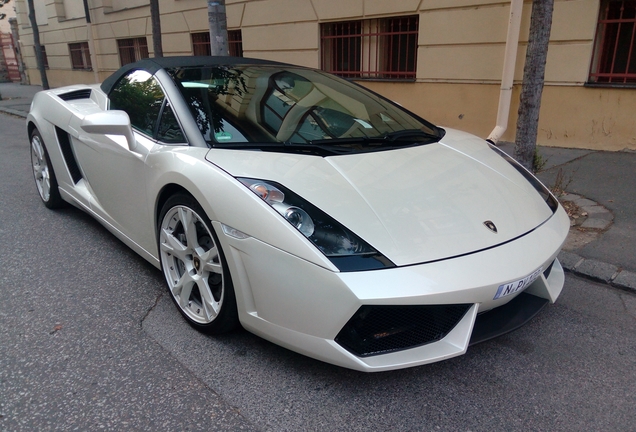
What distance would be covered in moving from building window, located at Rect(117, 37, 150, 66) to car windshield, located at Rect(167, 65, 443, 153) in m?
12.1

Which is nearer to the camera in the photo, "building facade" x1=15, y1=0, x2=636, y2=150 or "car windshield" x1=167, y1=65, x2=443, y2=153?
"car windshield" x1=167, y1=65, x2=443, y2=153

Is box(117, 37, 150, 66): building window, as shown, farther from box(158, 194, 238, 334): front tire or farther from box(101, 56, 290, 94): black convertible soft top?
box(158, 194, 238, 334): front tire

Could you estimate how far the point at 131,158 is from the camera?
2.87 metres

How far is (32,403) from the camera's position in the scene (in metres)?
2.06

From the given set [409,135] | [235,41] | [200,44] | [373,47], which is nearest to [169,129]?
[409,135]

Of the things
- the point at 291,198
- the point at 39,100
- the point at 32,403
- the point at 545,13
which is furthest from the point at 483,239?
the point at 39,100

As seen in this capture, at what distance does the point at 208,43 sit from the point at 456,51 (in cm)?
653

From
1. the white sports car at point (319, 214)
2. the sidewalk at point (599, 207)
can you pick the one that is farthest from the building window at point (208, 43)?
the white sports car at point (319, 214)

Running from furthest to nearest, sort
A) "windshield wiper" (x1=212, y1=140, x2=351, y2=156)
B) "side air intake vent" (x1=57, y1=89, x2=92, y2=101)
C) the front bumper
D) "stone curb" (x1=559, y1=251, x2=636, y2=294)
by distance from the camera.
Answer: "side air intake vent" (x1=57, y1=89, x2=92, y2=101) → "stone curb" (x1=559, y1=251, x2=636, y2=294) → "windshield wiper" (x1=212, y1=140, x2=351, y2=156) → the front bumper

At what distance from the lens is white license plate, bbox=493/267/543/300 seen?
6.61 ft

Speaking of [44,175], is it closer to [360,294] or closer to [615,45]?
[360,294]

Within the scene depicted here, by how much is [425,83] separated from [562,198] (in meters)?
3.74

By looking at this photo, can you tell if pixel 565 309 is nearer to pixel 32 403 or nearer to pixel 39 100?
pixel 32 403

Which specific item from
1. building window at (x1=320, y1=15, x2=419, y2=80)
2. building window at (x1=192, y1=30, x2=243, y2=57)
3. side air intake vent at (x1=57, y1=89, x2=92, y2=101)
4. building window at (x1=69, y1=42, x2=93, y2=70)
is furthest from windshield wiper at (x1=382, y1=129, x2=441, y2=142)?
building window at (x1=69, y1=42, x2=93, y2=70)
